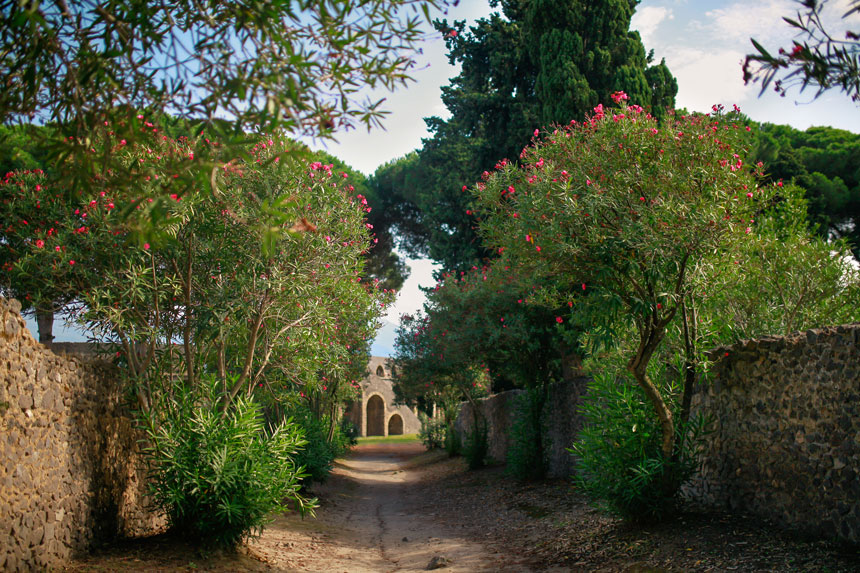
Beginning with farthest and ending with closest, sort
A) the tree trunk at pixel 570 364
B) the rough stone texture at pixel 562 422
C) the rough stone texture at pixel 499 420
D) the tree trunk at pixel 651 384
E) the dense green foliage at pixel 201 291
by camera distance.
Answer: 1. the rough stone texture at pixel 499 420
2. the tree trunk at pixel 570 364
3. the rough stone texture at pixel 562 422
4. the tree trunk at pixel 651 384
5. the dense green foliage at pixel 201 291

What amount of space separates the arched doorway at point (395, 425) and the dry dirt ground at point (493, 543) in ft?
114

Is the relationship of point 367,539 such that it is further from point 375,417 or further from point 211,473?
point 375,417

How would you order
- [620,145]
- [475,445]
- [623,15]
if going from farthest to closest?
[475,445], [623,15], [620,145]

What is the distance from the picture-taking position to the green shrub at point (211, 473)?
6.47 metres

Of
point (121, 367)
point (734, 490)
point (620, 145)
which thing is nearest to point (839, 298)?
point (734, 490)

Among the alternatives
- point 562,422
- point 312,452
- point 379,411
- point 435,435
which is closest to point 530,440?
point 562,422

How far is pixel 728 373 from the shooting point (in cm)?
733

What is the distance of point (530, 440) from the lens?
14250mm

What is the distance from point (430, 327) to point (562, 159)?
35.5 feet

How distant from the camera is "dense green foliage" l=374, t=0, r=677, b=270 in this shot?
631 inches

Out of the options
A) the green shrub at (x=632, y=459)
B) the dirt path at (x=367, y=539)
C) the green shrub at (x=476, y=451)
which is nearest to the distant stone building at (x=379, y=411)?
A: the green shrub at (x=476, y=451)

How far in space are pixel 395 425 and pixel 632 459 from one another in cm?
4377

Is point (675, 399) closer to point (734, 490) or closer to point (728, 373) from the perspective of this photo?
point (728, 373)

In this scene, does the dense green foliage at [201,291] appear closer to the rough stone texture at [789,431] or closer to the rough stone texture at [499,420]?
the rough stone texture at [789,431]
